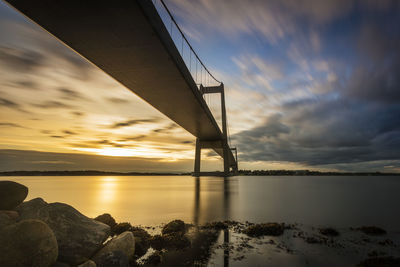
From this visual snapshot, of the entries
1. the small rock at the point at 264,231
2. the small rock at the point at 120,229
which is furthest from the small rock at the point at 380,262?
the small rock at the point at 120,229

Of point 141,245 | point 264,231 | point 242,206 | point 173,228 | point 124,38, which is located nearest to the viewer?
point 141,245

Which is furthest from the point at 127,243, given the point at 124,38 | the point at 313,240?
the point at 124,38

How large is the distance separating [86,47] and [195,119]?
63.9 ft

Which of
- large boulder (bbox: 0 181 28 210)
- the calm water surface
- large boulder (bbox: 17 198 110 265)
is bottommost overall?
the calm water surface

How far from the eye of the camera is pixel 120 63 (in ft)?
45.2

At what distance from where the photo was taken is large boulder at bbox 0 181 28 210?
16.2ft

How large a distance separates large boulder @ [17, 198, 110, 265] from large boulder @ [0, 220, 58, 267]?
66 centimetres

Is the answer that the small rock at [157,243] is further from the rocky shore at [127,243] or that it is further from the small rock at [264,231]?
the small rock at [264,231]

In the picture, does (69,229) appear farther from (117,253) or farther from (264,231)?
(264,231)

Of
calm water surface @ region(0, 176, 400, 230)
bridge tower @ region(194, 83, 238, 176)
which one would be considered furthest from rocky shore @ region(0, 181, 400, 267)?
bridge tower @ region(194, 83, 238, 176)

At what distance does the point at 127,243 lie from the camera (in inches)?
182

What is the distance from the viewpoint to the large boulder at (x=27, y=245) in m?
3.21

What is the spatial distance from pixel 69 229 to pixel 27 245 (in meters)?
1.25

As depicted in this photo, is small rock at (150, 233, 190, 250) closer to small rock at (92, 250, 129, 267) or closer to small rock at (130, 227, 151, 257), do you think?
small rock at (130, 227, 151, 257)
